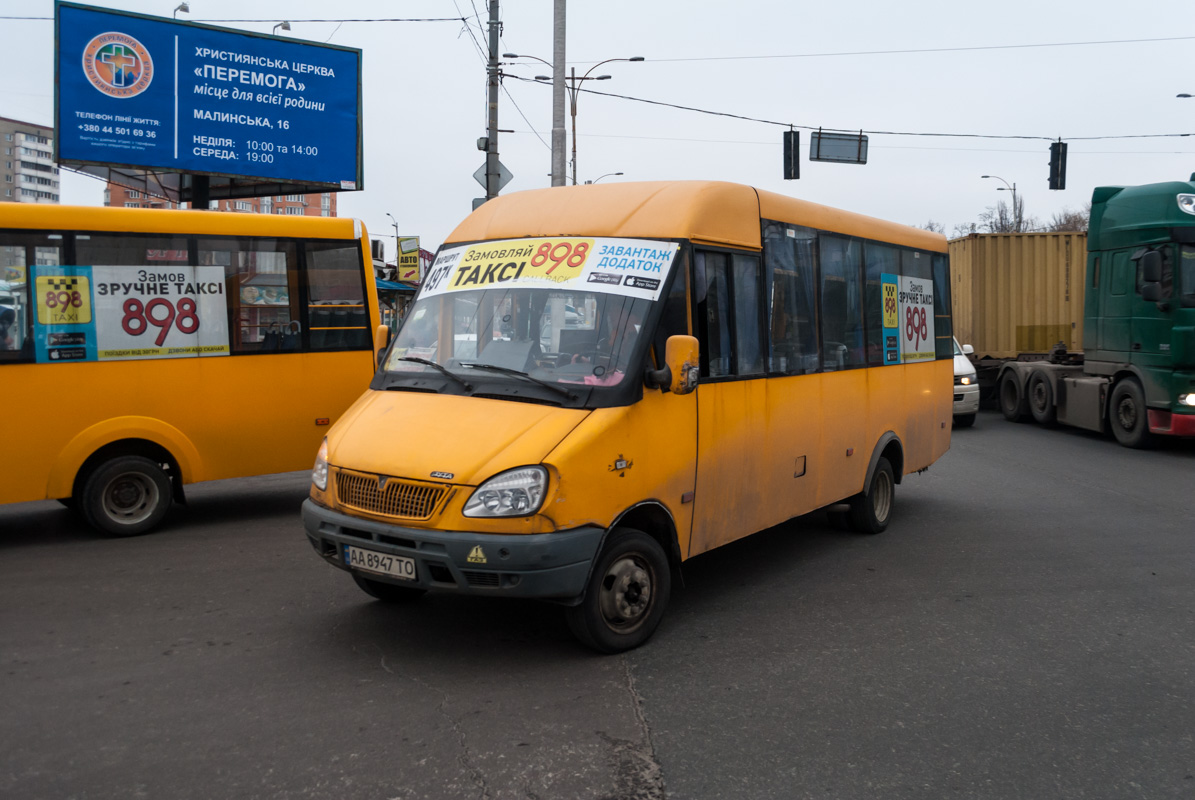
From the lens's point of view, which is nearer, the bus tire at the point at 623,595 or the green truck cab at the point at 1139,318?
the bus tire at the point at 623,595

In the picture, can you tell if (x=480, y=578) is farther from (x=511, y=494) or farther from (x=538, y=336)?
(x=538, y=336)

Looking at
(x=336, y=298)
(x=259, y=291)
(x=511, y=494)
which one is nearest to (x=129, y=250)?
(x=259, y=291)

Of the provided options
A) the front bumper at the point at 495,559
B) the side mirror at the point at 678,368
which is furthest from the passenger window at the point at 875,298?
the front bumper at the point at 495,559

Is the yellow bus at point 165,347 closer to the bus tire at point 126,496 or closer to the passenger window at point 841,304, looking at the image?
the bus tire at point 126,496

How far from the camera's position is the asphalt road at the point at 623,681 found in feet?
12.6

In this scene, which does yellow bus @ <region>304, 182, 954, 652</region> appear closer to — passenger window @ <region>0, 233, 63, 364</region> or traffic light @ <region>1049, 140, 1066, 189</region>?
passenger window @ <region>0, 233, 63, 364</region>

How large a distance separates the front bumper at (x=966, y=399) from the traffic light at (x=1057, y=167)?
1027cm

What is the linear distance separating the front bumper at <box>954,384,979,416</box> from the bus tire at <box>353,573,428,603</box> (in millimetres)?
12674

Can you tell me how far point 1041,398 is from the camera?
1767 centimetres

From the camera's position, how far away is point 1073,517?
935 cm

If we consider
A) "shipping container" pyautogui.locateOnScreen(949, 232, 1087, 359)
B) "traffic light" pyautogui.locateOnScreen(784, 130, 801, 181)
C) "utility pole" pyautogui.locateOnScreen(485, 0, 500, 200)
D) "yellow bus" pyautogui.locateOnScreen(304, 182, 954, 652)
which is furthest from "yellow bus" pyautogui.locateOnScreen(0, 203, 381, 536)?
"traffic light" pyautogui.locateOnScreen(784, 130, 801, 181)

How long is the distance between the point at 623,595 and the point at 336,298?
5.42m

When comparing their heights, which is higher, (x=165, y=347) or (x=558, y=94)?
(x=558, y=94)

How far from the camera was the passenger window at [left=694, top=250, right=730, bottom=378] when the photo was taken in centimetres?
584
